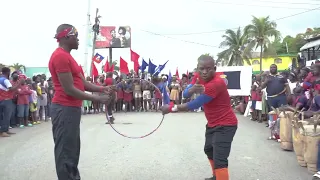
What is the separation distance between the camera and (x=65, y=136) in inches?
176

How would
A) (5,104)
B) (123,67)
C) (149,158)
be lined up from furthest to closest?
(123,67), (5,104), (149,158)

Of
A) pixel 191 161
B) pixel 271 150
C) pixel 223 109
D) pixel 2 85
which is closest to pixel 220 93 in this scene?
pixel 223 109

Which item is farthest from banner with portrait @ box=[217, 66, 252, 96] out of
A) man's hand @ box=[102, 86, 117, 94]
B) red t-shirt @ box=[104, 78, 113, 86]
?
man's hand @ box=[102, 86, 117, 94]

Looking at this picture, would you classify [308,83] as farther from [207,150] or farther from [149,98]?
[149,98]

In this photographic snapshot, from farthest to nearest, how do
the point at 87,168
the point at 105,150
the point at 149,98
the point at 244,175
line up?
the point at 149,98, the point at 105,150, the point at 87,168, the point at 244,175

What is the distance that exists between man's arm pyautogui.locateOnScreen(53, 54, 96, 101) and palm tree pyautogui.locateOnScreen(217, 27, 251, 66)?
153ft

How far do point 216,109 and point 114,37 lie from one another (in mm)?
48500

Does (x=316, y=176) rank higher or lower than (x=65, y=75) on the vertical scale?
lower

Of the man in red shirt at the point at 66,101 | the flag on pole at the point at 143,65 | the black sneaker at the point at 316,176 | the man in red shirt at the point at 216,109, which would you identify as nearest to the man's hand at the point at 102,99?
the man in red shirt at the point at 66,101

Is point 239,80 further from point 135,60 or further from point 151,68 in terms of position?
point 135,60

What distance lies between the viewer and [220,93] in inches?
199

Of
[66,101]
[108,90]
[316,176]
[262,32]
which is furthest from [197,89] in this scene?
[262,32]

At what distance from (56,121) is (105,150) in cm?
419

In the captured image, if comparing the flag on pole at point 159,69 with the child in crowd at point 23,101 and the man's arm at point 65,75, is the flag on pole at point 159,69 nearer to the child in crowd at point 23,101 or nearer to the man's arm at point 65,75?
the child in crowd at point 23,101
